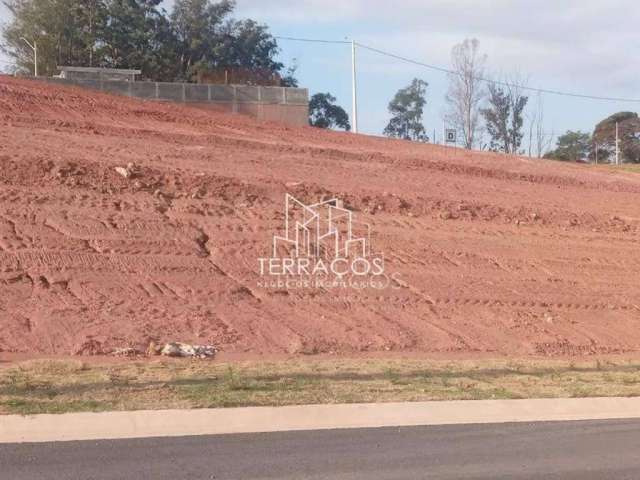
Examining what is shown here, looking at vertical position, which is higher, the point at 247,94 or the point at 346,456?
the point at 247,94

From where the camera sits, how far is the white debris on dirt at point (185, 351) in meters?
13.7

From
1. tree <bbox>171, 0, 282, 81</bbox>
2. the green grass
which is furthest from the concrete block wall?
the green grass

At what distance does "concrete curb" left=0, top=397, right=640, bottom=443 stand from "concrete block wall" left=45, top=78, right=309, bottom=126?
24170 mm

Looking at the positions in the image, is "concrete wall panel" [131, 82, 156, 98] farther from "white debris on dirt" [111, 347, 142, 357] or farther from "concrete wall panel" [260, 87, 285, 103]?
"white debris on dirt" [111, 347, 142, 357]

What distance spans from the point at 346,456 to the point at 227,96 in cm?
2725

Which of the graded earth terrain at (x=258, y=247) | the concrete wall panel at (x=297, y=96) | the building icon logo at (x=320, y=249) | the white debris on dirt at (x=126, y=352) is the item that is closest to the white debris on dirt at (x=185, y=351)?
the white debris on dirt at (x=126, y=352)

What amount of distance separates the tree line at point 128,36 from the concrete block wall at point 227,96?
35.3 feet

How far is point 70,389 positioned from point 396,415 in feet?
12.9

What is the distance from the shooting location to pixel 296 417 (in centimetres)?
970

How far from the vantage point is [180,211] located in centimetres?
1920

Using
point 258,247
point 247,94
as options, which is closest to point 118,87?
point 247,94

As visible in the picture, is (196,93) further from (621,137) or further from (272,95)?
(621,137)

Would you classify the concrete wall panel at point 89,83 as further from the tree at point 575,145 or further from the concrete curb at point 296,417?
the tree at point 575,145

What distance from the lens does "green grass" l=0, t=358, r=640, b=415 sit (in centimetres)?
1012
